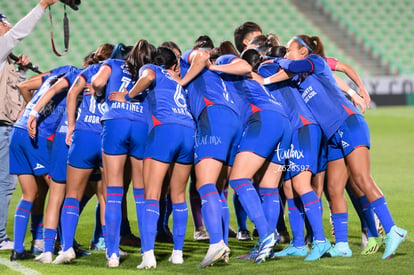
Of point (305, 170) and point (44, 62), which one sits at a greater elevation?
point (305, 170)

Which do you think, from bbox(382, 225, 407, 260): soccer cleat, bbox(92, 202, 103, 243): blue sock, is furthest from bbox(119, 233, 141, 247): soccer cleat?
bbox(382, 225, 407, 260): soccer cleat

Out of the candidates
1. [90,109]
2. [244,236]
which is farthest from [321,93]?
[90,109]

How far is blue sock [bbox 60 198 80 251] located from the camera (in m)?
5.82

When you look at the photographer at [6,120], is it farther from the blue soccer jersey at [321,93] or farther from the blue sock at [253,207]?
the blue soccer jersey at [321,93]

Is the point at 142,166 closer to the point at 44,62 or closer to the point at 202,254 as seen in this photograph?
the point at 202,254

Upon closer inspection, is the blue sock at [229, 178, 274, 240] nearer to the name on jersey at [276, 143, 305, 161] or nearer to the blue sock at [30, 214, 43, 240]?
the name on jersey at [276, 143, 305, 161]

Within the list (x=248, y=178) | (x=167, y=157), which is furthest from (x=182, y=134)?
(x=248, y=178)

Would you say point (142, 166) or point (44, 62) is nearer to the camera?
point (142, 166)

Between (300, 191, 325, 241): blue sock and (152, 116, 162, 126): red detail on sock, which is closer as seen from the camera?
(152, 116, 162, 126): red detail on sock

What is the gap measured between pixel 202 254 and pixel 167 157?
46.4 inches

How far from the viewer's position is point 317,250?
5820mm

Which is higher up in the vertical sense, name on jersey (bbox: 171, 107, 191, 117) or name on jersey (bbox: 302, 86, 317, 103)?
name on jersey (bbox: 302, 86, 317, 103)

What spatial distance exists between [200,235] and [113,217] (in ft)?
5.54

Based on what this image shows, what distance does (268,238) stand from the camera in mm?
5629
